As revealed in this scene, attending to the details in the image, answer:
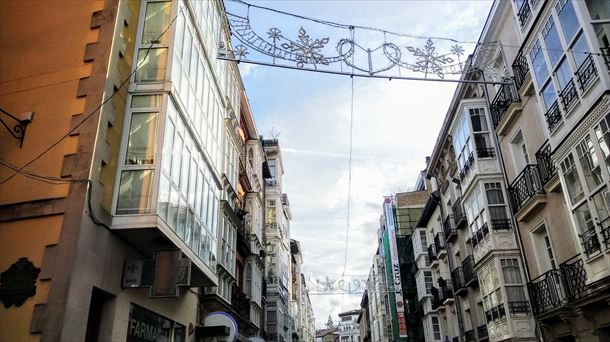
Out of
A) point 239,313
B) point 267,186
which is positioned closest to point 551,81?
point 239,313

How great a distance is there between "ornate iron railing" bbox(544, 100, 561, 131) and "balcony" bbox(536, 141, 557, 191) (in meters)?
1.13

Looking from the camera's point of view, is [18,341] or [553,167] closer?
[18,341]

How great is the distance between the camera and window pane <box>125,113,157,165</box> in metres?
11.2

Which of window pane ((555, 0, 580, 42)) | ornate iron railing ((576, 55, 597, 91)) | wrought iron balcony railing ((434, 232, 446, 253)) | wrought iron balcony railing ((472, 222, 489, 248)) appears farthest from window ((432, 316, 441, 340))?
window pane ((555, 0, 580, 42))

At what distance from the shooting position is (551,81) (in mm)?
14117

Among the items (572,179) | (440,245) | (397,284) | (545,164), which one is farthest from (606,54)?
(397,284)

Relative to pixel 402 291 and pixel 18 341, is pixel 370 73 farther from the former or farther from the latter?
pixel 402 291

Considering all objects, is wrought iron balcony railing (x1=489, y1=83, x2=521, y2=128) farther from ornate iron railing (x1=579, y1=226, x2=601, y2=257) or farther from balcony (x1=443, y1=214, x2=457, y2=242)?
balcony (x1=443, y1=214, x2=457, y2=242)

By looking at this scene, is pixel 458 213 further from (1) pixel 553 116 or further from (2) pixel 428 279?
(2) pixel 428 279

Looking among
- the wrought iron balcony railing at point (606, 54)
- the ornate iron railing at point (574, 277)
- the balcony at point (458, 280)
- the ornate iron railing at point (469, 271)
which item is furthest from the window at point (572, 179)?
the balcony at point (458, 280)

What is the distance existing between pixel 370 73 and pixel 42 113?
7.83 m

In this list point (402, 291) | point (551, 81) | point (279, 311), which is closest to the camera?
point (551, 81)

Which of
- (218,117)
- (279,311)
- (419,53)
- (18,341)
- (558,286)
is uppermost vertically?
(218,117)

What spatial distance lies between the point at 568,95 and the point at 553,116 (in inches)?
45.3
